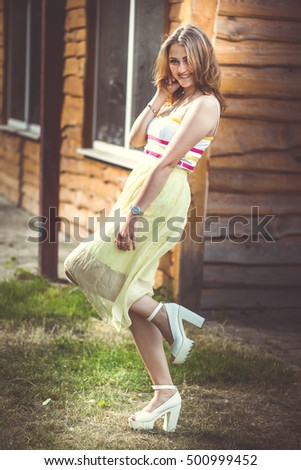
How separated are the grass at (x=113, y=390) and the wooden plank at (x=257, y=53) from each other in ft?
6.76

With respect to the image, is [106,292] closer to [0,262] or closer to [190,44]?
[190,44]

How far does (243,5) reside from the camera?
20.5 ft

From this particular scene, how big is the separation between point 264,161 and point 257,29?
101 centimetres

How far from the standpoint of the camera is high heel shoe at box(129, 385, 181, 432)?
4.15 meters

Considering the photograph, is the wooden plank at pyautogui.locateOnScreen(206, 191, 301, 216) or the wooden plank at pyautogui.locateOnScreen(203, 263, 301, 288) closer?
the wooden plank at pyautogui.locateOnScreen(206, 191, 301, 216)

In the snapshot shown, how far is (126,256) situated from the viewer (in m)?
4.01

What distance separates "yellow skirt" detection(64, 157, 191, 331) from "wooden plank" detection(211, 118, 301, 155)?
2.37 meters

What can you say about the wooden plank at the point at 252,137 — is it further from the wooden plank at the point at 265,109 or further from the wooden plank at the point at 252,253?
the wooden plank at the point at 252,253

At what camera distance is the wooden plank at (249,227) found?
6.50 meters

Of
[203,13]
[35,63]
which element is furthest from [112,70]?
[35,63]

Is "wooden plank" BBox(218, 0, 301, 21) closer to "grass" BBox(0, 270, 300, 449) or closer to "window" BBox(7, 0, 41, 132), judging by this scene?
"grass" BBox(0, 270, 300, 449)

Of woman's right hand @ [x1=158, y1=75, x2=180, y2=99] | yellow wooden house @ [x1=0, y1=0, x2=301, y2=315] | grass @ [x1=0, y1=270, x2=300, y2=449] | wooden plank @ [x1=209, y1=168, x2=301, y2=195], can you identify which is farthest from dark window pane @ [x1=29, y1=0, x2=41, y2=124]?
woman's right hand @ [x1=158, y1=75, x2=180, y2=99]

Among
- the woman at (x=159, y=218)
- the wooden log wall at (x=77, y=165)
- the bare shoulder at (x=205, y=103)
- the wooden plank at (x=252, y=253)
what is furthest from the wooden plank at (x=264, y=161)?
the bare shoulder at (x=205, y=103)

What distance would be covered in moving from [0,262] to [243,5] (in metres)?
3.54
